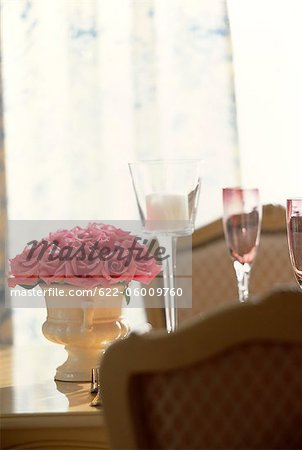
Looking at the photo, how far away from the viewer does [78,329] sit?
1.72 m

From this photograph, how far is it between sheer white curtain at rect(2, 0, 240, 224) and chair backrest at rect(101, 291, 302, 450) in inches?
89.5

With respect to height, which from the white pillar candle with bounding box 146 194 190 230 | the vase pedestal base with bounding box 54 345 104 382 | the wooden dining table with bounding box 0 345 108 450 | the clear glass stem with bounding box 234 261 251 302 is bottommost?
the wooden dining table with bounding box 0 345 108 450

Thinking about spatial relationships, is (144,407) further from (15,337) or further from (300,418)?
(15,337)

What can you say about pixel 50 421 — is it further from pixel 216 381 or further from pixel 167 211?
pixel 216 381

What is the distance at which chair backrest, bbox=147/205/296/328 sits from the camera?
2.37 meters

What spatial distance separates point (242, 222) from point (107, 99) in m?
1.66

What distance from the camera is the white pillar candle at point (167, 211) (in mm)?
1697

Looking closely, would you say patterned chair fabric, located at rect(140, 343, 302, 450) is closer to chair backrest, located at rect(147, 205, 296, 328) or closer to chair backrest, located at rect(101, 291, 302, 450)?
chair backrest, located at rect(101, 291, 302, 450)

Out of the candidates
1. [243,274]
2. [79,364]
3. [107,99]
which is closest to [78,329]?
[79,364]

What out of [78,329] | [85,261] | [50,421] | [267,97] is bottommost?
[50,421]

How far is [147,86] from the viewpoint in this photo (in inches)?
128

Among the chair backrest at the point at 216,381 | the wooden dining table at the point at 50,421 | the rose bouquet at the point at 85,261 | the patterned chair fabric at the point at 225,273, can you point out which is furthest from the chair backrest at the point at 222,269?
the chair backrest at the point at 216,381

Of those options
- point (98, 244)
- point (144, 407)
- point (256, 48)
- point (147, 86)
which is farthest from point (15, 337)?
point (144, 407)

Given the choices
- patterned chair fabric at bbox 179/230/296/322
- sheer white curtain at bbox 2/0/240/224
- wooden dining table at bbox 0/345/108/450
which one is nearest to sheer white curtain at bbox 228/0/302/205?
sheer white curtain at bbox 2/0/240/224
